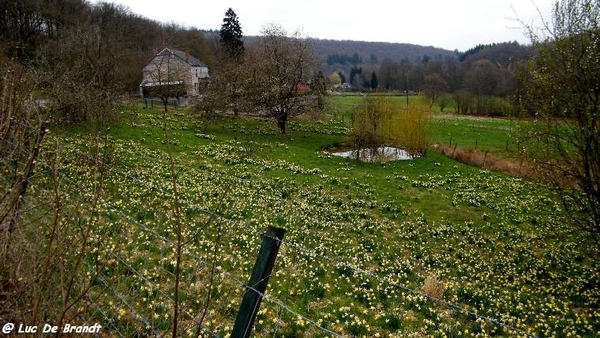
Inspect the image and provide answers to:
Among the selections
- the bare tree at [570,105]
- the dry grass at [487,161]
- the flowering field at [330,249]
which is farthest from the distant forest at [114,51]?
the dry grass at [487,161]

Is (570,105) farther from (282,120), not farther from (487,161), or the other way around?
(282,120)

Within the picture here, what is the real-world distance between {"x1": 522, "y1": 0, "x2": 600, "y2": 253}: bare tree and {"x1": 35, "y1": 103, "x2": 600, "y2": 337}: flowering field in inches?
75.6

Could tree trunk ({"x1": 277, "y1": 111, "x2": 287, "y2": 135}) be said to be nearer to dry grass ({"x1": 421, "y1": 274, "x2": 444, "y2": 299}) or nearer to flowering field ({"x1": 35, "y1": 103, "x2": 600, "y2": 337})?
flowering field ({"x1": 35, "y1": 103, "x2": 600, "y2": 337})

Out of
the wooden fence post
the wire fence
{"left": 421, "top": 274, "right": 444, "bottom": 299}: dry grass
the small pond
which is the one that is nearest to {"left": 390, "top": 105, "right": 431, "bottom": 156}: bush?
the small pond

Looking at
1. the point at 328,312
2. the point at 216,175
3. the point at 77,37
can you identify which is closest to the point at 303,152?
A: the point at 216,175

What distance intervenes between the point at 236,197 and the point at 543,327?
11242 mm

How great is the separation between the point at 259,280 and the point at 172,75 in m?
46.8

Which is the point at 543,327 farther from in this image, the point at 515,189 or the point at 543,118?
the point at 515,189

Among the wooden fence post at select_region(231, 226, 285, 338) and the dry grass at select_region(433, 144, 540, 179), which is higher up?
the wooden fence post at select_region(231, 226, 285, 338)

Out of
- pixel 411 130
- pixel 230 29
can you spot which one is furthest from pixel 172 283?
pixel 230 29

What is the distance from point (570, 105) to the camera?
11.4 metres

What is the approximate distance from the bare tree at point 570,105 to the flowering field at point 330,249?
1.92 meters

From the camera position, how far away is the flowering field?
7074 mm

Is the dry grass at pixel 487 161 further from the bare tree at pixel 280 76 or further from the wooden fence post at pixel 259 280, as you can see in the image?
the wooden fence post at pixel 259 280
